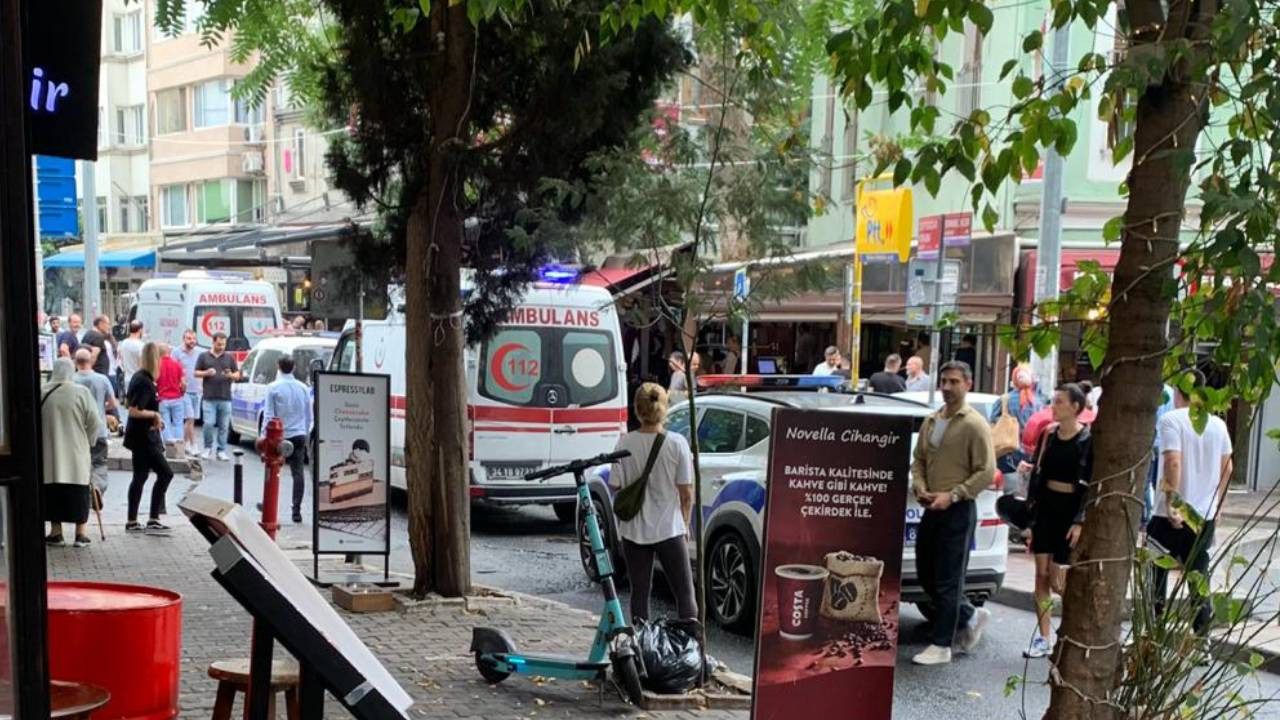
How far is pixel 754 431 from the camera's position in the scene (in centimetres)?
970

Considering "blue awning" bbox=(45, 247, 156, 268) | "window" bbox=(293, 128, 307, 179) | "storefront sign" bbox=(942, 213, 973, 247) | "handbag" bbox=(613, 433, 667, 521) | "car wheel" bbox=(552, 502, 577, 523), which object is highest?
"window" bbox=(293, 128, 307, 179)

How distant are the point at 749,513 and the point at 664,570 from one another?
Answer: 1.70m

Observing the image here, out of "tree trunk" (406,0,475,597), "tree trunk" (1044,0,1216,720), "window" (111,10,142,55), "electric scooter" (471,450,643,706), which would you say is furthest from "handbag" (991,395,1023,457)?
"window" (111,10,142,55)

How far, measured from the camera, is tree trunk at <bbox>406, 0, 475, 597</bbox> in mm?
8773

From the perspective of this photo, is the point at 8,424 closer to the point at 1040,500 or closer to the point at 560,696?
the point at 560,696

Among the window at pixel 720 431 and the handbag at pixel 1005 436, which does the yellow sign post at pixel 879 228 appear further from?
the window at pixel 720 431

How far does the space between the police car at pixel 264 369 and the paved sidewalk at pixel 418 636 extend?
8110mm

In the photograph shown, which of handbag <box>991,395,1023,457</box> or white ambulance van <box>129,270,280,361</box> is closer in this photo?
handbag <box>991,395,1023,457</box>

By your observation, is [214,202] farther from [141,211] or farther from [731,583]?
[731,583]

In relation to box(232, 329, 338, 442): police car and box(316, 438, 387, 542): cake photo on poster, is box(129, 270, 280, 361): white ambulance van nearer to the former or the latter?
box(232, 329, 338, 442): police car

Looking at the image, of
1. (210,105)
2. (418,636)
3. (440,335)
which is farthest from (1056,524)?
(210,105)

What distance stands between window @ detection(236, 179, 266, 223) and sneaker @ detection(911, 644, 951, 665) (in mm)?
39896

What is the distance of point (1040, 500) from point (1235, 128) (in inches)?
184

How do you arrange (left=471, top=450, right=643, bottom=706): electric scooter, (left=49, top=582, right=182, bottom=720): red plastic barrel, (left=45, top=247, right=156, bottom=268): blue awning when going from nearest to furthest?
(left=49, top=582, right=182, bottom=720): red plastic barrel
(left=471, top=450, right=643, bottom=706): electric scooter
(left=45, top=247, right=156, bottom=268): blue awning
